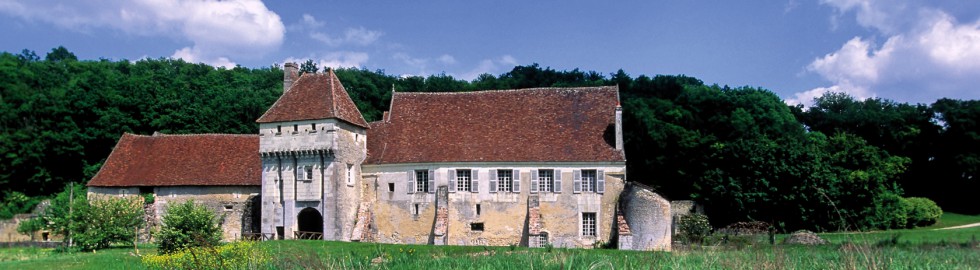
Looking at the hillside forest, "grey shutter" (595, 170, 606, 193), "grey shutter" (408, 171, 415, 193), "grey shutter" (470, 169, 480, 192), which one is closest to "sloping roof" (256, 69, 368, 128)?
"grey shutter" (408, 171, 415, 193)

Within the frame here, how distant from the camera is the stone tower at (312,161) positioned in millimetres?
32125

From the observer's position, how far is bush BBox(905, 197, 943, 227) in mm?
44125

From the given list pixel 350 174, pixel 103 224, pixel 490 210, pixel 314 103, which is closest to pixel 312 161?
pixel 350 174

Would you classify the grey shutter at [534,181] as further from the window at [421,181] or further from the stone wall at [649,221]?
the window at [421,181]

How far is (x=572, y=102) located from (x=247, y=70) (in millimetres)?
41864

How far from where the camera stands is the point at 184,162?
36.2 meters

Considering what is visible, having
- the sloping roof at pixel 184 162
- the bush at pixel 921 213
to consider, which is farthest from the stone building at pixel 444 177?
the bush at pixel 921 213

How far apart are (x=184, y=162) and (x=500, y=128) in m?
15.3

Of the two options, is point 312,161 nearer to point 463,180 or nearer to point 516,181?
point 463,180

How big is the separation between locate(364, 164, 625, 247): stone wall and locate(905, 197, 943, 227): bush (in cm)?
2294

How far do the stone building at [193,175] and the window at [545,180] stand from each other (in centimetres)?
1302

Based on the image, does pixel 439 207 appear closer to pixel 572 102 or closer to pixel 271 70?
pixel 572 102

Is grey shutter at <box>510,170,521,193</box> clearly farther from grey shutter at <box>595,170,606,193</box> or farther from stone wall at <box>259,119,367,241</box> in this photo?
stone wall at <box>259,119,367,241</box>

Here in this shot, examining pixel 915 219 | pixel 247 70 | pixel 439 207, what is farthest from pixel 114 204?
pixel 915 219
